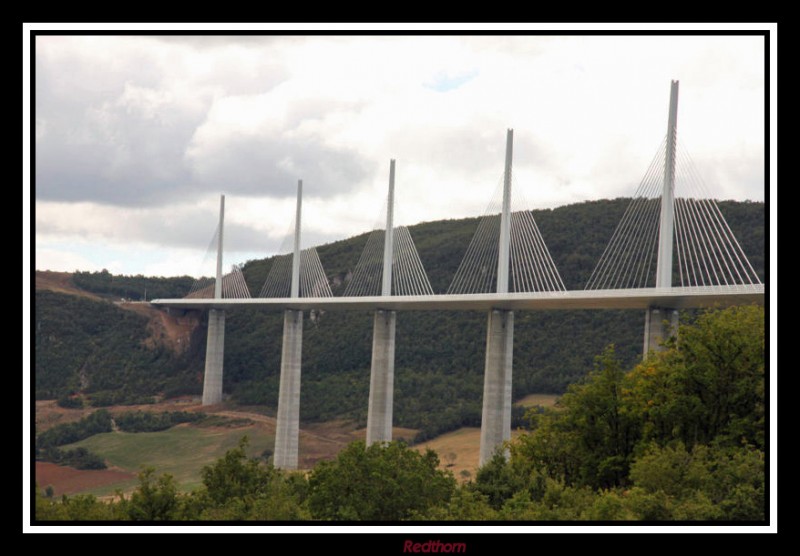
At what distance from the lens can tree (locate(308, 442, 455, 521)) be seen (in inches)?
1033

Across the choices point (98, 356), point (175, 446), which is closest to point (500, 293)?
point (175, 446)

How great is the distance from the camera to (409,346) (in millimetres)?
98062

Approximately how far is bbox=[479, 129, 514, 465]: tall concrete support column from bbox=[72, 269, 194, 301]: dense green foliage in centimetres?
7523

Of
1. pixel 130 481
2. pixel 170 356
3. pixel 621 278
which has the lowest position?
pixel 130 481

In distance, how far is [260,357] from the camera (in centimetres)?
10319

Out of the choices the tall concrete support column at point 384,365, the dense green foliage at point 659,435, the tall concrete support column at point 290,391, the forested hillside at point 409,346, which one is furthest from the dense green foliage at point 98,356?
the dense green foliage at point 659,435

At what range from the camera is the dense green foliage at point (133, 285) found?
405 feet

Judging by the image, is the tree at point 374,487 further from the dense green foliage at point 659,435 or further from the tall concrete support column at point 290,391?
the tall concrete support column at point 290,391

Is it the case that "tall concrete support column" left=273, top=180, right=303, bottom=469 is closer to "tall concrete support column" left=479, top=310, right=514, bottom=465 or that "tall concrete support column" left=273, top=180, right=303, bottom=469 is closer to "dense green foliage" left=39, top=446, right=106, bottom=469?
"dense green foliage" left=39, top=446, right=106, bottom=469

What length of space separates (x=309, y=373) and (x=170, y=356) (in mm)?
15749

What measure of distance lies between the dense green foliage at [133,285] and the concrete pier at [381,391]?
210 feet
